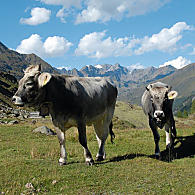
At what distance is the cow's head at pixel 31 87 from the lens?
809 centimetres

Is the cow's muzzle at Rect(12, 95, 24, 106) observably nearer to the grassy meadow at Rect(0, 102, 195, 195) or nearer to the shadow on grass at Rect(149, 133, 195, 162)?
the grassy meadow at Rect(0, 102, 195, 195)

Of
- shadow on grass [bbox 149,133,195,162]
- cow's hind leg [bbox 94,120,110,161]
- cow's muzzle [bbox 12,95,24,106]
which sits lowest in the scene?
shadow on grass [bbox 149,133,195,162]

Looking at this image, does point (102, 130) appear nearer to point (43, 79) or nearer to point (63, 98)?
point (63, 98)

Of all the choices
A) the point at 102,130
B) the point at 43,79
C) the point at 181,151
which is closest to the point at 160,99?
the point at 102,130

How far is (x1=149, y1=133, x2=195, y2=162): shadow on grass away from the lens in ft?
39.1

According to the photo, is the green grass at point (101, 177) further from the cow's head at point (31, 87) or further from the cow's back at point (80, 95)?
the cow's head at point (31, 87)

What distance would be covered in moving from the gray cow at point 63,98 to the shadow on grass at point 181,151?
3547 mm

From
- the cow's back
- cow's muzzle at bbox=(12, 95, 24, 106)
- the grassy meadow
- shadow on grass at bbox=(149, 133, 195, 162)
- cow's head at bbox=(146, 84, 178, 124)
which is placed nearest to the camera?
the grassy meadow

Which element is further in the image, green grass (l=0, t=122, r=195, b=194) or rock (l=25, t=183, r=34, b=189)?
green grass (l=0, t=122, r=195, b=194)

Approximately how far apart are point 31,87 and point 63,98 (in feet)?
4.07

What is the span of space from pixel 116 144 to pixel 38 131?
897 cm

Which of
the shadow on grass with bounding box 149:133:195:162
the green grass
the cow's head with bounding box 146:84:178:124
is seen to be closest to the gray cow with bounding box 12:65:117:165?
the green grass

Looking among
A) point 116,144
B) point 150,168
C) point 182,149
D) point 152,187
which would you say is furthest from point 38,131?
point 152,187

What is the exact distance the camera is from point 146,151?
1324 cm
